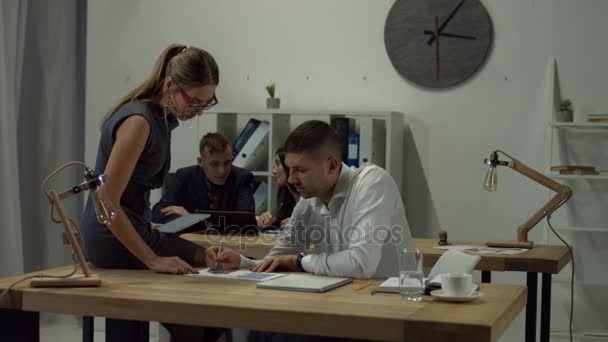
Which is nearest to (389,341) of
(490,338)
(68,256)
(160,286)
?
(490,338)

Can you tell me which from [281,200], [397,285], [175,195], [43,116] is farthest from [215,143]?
[397,285]

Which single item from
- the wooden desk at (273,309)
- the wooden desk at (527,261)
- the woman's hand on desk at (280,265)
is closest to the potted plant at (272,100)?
the wooden desk at (527,261)

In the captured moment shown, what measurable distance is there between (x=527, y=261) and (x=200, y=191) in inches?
77.2

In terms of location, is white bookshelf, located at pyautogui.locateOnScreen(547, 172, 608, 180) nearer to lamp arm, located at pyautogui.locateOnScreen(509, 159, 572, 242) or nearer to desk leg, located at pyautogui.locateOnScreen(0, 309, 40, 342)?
lamp arm, located at pyautogui.locateOnScreen(509, 159, 572, 242)

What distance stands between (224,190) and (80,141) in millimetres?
1742

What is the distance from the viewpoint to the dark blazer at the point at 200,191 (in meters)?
4.56

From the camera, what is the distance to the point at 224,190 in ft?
15.0

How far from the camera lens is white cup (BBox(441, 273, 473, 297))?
79.9 inches

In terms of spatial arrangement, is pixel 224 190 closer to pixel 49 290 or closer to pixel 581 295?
pixel 581 295

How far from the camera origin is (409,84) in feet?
16.5

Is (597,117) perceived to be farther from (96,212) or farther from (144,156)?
(96,212)

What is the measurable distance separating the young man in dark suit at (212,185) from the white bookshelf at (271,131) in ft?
1.01

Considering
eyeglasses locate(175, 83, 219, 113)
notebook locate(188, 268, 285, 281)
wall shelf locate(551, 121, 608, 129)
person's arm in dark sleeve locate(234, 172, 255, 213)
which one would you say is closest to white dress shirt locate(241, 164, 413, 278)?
notebook locate(188, 268, 285, 281)

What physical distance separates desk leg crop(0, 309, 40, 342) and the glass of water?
101 cm
